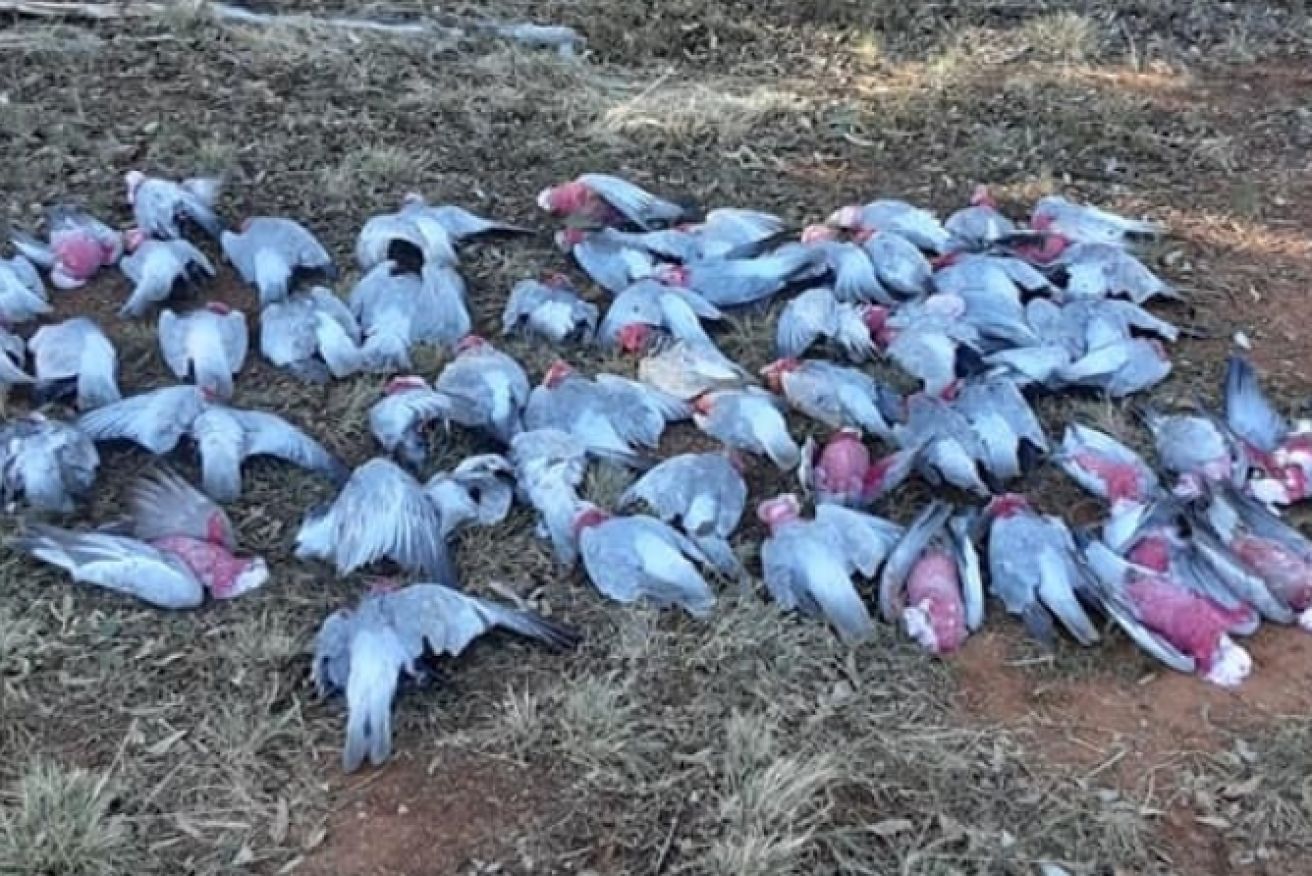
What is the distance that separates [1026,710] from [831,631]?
34 centimetres

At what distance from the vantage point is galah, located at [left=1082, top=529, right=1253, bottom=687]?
2.79m

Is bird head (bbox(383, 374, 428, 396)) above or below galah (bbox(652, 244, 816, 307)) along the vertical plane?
below

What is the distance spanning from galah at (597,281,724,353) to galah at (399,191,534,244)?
53 cm

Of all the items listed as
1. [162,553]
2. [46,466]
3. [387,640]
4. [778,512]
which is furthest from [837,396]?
[46,466]

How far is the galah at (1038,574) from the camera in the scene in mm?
2855

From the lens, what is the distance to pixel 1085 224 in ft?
13.2

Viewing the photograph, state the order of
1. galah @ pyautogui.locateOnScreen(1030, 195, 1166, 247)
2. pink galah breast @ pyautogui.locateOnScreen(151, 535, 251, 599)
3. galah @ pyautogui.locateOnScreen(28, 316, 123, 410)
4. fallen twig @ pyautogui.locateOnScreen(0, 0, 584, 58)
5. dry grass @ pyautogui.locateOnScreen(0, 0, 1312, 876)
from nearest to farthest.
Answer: dry grass @ pyautogui.locateOnScreen(0, 0, 1312, 876) → pink galah breast @ pyautogui.locateOnScreen(151, 535, 251, 599) → galah @ pyautogui.locateOnScreen(28, 316, 123, 410) → galah @ pyautogui.locateOnScreen(1030, 195, 1166, 247) → fallen twig @ pyautogui.locateOnScreen(0, 0, 584, 58)

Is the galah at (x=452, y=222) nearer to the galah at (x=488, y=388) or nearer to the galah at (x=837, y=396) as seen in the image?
the galah at (x=488, y=388)

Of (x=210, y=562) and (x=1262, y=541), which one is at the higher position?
(x=1262, y=541)

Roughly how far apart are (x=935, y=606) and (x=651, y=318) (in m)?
1.07

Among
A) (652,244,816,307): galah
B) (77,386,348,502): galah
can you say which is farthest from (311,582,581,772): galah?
(652,244,816,307): galah

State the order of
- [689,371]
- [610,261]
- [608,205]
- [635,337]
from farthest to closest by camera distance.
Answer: [608,205]
[610,261]
[635,337]
[689,371]

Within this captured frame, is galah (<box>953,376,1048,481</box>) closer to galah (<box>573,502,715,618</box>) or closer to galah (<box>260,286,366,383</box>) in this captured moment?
galah (<box>573,502,715,618</box>)

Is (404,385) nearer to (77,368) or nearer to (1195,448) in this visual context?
(77,368)
